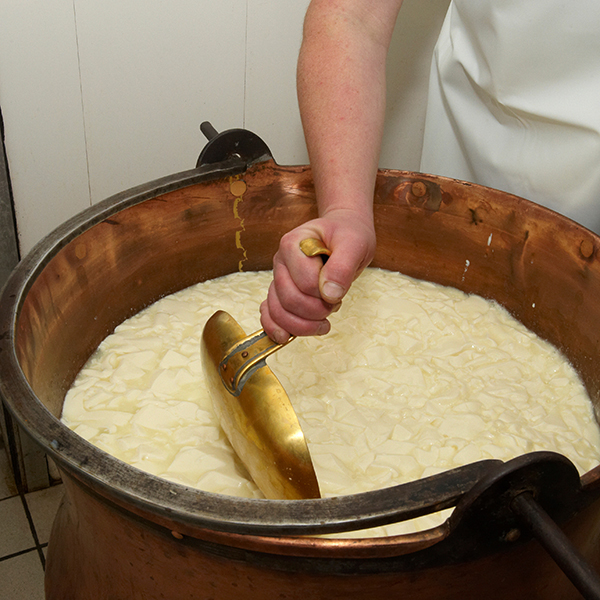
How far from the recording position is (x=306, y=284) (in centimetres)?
78

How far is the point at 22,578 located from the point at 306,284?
125 centimetres

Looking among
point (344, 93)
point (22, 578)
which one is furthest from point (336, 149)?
point (22, 578)

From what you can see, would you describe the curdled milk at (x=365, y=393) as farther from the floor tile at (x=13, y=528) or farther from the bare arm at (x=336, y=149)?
Answer: the floor tile at (x=13, y=528)

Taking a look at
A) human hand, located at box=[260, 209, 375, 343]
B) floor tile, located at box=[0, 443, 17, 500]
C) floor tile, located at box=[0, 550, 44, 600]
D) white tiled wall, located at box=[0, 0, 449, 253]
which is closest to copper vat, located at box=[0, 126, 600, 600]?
human hand, located at box=[260, 209, 375, 343]

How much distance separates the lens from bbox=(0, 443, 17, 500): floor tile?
171 cm

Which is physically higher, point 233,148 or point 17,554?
point 233,148

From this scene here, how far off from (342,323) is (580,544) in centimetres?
61

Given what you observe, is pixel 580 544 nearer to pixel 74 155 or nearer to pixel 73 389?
pixel 73 389

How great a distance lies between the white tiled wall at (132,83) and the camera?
129 centimetres

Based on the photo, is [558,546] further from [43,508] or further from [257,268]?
[43,508]

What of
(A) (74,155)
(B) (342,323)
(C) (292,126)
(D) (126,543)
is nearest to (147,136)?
(A) (74,155)

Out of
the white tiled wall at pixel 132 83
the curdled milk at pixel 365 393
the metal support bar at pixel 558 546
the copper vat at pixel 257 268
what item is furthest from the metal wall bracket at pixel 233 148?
the metal support bar at pixel 558 546

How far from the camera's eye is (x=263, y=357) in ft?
2.62

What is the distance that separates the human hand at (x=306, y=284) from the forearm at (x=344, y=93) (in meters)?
0.17
